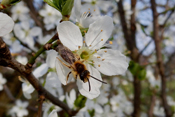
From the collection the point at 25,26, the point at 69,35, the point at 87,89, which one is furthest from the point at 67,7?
the point at 25,26

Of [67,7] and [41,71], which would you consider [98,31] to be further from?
[41,71]

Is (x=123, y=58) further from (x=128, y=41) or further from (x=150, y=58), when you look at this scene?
(x=150, y=58)

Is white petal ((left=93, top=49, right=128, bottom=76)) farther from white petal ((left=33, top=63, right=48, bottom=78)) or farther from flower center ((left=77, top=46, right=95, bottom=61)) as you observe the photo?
white petal ((left=33, top=63, right=48, bottom=78))

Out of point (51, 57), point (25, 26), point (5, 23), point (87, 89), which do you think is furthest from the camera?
point (25, 26)

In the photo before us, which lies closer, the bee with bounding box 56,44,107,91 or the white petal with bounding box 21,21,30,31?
the bee with bounding box 56,44,107,91

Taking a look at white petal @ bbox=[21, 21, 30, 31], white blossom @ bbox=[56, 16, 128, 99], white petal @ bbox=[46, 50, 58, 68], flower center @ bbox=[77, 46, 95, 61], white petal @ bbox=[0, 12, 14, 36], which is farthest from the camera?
white petal @ bbox=[21, 21, 30, 31]

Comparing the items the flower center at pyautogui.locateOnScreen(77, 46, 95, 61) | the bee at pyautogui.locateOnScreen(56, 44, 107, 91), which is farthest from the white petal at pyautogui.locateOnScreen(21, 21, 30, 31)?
the bee at pyautogui.locateOnScreen(56, 44, 107, 91)

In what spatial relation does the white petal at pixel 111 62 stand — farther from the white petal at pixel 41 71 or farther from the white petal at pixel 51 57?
the white petal at pixel 41 71
